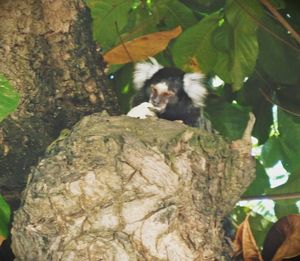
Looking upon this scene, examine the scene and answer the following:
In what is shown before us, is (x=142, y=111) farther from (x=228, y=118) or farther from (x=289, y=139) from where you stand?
(x=289, y=139)

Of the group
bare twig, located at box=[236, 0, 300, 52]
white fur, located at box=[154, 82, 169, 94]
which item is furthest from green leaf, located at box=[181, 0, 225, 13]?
white fur, located at box=[154, 82, 169, 94]

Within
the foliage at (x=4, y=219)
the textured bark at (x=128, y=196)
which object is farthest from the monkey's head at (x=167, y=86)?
the foliage at (x=4, y=219)

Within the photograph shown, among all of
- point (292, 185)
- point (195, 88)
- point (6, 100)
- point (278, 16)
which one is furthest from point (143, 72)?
point (6, 100)

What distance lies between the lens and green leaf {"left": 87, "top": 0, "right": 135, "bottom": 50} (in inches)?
126

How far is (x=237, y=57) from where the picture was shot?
3006mm

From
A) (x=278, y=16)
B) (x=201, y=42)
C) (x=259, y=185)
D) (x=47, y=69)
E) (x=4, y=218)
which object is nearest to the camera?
(x=4, y=218)

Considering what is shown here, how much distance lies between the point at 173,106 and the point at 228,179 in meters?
0.97

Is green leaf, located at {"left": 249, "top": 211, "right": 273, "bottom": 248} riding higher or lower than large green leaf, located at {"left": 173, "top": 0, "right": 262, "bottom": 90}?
lower

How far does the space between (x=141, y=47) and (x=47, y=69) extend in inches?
16.2

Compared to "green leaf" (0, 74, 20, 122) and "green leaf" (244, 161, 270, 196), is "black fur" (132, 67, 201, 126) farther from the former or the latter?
"green leaf" (0, 74, 20, 122)

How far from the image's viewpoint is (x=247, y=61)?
9.88 ft

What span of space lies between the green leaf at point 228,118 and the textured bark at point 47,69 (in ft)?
1.96

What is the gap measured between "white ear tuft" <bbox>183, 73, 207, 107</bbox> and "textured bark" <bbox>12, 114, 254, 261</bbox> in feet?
2.81

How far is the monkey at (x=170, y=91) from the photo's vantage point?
3480 mm
